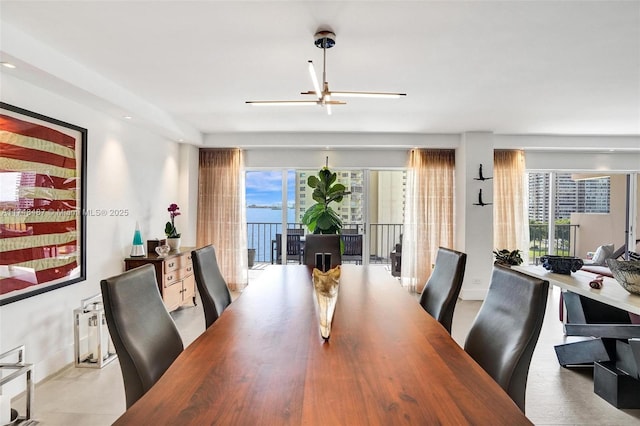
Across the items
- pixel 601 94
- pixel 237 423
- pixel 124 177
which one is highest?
pixel 601 94

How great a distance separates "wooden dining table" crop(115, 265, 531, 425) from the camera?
1018 mm

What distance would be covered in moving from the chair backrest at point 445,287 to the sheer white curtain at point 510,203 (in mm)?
3976

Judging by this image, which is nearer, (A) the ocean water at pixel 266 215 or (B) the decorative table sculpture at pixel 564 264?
(B) the decorative table sculpture at pixel 564 264

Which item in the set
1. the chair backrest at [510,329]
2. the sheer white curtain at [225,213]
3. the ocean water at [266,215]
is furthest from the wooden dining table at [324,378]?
the ocean water at [266,215]

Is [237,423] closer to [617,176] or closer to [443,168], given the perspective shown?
[443,168]

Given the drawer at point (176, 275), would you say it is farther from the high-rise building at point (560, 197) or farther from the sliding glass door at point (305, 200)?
the high-rise building at point (560, 197)

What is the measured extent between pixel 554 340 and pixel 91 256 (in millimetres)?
4860

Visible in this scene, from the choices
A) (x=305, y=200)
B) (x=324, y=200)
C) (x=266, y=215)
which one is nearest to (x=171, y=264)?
(x=266, y=215)

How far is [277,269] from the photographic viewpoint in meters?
3.45

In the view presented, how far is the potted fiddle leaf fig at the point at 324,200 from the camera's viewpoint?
5.84 m

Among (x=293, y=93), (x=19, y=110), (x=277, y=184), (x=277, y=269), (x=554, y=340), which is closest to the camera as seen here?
(x=19, y=110)

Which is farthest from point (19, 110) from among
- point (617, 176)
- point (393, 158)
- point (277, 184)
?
point (617, 176)

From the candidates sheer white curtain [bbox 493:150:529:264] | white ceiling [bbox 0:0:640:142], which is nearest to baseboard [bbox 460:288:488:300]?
sheer white curtain [bbox 493:150:529:264]

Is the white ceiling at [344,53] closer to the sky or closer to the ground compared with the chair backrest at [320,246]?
closer to the sky
